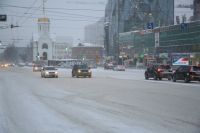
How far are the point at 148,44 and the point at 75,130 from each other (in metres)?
120

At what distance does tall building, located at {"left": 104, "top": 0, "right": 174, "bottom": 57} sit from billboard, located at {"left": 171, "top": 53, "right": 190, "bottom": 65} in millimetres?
10789

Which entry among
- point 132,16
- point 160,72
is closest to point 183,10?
point 132,16

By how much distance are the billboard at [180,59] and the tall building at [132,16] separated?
1079 centimetres

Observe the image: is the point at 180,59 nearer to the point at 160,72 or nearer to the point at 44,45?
the point at 160,72

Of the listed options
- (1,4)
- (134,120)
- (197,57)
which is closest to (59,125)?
(134,120)

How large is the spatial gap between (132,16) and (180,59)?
47.3 metres

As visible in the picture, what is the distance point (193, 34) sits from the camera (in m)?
104

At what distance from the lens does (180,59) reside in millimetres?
93062

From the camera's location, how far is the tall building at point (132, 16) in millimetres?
124062

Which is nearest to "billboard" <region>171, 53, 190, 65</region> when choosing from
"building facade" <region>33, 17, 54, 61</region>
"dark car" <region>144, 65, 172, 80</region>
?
"dark car" <region>144, 65, 172, 80</region>

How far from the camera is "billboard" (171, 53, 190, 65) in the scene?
9125cm

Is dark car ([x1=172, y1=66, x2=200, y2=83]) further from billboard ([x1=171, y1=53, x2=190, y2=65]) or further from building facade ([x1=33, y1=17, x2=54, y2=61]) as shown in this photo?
building facade ([x1=33, y1=17, x2=54, y2=61])

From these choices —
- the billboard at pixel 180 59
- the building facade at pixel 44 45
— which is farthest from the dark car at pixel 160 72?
the building facade at pixel 44 45

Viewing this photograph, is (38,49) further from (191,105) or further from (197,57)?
(191,105)
